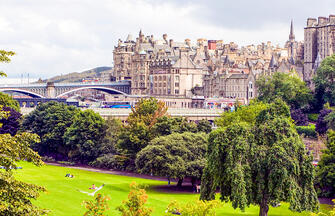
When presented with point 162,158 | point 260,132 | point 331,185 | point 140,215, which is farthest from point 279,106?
point 140,215

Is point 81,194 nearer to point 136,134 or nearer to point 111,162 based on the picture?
point 136,134

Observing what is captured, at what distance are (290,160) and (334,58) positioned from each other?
10457 centimetres

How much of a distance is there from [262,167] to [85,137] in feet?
176

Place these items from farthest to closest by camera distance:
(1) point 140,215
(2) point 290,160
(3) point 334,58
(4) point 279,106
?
(3) point 334,58 → (4) point 279,106 → (2) point 290,160 → (1) point 140,215

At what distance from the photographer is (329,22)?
184875mm

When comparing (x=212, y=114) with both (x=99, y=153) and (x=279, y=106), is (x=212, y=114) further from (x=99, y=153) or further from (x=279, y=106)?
(x=279, y=106)

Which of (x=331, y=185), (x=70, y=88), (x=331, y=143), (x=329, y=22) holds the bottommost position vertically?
(x=331, y=185)

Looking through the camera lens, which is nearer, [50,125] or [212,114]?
[50,125]

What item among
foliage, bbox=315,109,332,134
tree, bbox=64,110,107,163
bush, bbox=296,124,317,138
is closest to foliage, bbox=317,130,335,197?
tree, bbox=64,110,107,163

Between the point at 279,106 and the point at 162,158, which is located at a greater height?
the point at 279,106

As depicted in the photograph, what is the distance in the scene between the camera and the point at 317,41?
190 m

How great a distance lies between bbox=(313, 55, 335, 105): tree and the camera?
142m

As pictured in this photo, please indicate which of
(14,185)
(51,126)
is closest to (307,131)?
(51,126)

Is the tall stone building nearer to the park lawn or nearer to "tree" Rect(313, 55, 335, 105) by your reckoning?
"tree" Rect(313, 55, 335, 105)
